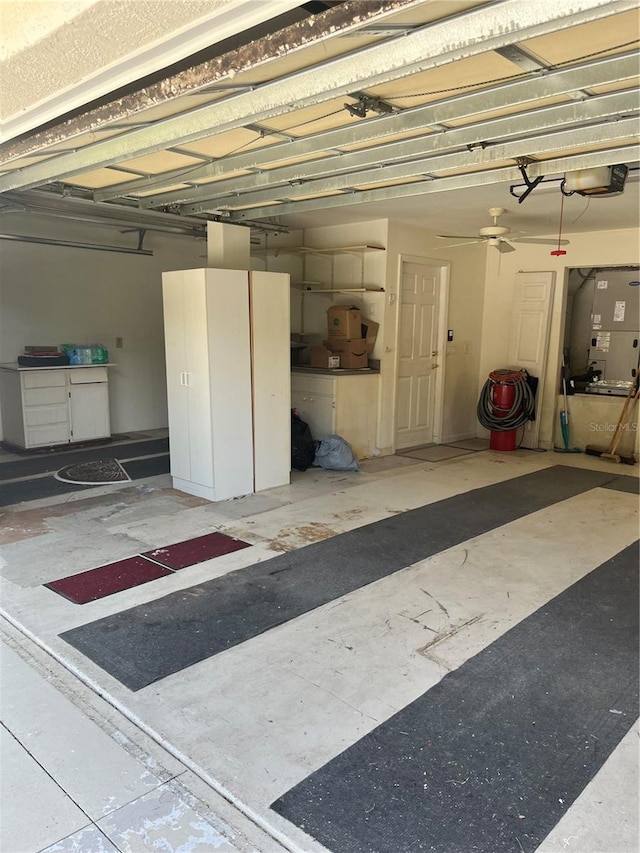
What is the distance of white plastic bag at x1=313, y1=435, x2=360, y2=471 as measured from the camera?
5.85 m

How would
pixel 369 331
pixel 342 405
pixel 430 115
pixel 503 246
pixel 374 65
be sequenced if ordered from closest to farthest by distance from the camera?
1. pixel 374 65
2. pixel 430 115
3. pixel 503 246
4. pixel 342 405
5. pixel 369 331

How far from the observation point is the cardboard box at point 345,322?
615 cm

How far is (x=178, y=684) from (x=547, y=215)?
5330 mm

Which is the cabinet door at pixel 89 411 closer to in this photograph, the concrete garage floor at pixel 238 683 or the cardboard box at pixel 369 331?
the concrete garage floor at pixel 238 683

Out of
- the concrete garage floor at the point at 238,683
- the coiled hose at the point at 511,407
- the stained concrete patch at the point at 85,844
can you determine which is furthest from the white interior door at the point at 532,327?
the stained concrete patch at the point at 85,844

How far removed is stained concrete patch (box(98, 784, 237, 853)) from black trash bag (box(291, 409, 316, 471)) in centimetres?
404

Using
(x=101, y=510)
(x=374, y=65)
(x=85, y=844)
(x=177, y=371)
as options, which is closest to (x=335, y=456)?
(x=177, y=371)

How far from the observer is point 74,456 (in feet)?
20.3

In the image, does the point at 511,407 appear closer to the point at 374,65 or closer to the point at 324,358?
the point at 324,358

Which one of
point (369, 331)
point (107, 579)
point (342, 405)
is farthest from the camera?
point (369, 331)

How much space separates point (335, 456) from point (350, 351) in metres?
1.19

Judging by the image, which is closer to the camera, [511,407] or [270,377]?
[270,377]

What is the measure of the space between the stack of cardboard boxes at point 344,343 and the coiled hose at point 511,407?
5.92ft

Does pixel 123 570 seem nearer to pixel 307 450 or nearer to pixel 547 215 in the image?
pixel 307 450
